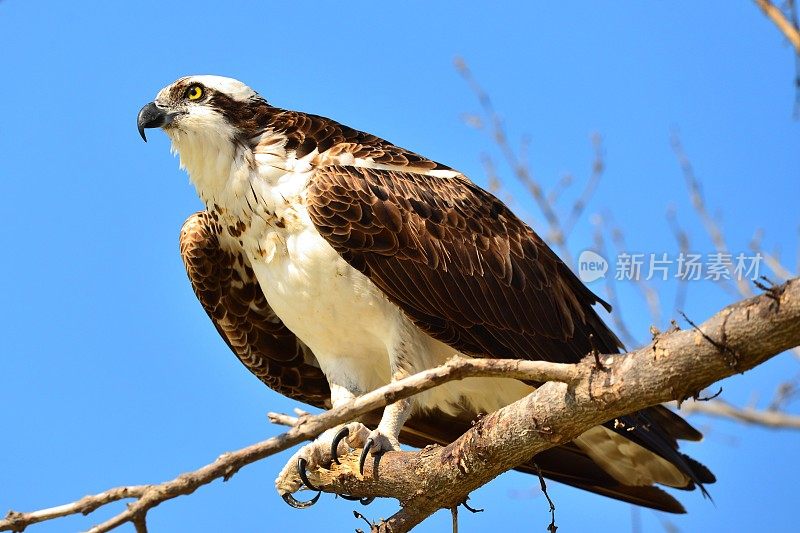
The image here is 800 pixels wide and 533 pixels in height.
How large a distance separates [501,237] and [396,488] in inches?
72.1

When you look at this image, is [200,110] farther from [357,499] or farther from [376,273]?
[357,499]

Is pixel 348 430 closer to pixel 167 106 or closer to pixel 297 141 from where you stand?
pixel 297 141

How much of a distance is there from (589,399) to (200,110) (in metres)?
3.35

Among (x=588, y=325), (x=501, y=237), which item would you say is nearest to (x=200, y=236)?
(x=501, y=237)

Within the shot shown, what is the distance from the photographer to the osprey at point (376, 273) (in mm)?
6230

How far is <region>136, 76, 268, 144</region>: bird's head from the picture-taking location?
21.6ft

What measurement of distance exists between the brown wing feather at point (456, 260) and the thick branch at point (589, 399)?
978mm

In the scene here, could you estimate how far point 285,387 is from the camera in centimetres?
752

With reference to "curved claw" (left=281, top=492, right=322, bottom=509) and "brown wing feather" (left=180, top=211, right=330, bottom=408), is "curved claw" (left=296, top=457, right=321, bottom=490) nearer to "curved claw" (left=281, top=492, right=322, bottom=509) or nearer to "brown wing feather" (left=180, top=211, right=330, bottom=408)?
"curved claw" (left=281, top=492, right=322, bottom=509)

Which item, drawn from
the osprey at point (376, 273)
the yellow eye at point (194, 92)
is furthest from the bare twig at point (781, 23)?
the yellow eye at point (194, 92)

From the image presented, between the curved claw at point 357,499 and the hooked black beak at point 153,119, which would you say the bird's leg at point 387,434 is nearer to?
the curved claw at point 357,499

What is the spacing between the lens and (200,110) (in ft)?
21.7

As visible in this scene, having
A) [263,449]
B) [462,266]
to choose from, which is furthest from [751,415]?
[263,449]

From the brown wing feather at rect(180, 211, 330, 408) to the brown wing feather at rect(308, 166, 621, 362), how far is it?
108 cm
